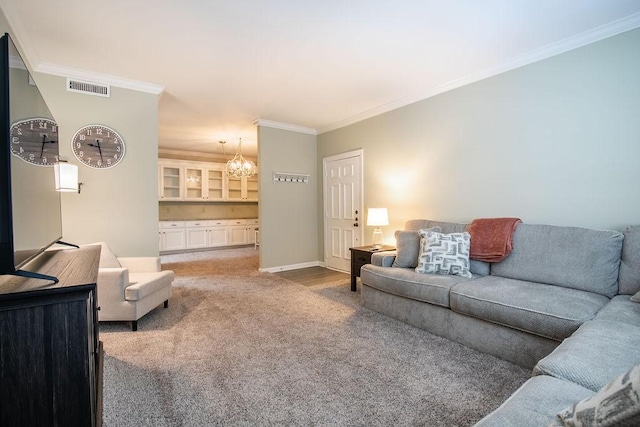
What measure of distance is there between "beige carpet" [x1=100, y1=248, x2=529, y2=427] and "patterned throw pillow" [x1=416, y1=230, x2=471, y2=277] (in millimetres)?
609

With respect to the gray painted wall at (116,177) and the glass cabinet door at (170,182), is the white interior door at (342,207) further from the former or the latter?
the glass cabinet door at (170,182)

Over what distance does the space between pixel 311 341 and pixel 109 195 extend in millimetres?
2897

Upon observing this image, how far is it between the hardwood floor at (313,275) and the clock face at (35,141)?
10.6ft

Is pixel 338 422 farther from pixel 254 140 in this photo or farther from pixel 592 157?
pixel 254 140

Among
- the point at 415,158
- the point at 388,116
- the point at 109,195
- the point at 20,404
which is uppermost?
the point at 388,116

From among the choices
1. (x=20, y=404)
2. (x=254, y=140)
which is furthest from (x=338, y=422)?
(x=254, y=140)

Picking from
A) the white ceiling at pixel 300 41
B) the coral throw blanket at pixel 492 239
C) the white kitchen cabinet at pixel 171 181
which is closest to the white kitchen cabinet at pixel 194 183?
the white kitchen cabinet at pixel 171 181

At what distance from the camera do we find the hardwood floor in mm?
4609

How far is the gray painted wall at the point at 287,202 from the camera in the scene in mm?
5254

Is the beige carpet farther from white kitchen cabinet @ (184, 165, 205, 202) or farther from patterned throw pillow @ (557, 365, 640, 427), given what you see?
white kitchen cabinet @ (184, 165, 205, 202)

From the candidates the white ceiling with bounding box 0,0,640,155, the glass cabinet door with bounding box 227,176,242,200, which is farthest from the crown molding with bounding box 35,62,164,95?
the glass cabinet door with bounding box 227,176,242,200

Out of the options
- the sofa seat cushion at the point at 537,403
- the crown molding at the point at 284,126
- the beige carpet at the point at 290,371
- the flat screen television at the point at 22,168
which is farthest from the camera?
the crown molding at the point at 284,126

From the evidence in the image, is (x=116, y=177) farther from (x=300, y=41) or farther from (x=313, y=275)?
(x=313, y=275)

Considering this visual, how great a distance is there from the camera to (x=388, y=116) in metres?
4.46
